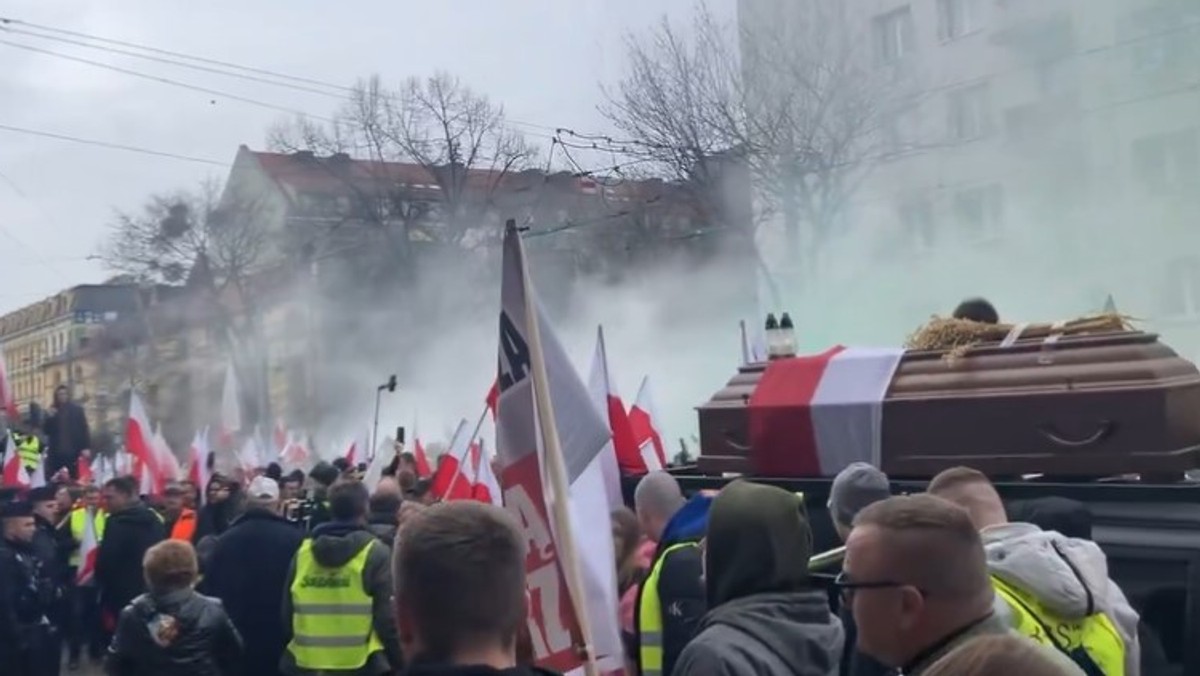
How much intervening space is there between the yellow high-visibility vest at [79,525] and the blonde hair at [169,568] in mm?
6417

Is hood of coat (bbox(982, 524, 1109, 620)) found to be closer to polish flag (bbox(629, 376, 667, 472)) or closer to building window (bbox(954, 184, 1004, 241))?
polish flag (bbox(629, 376, 667, 472))

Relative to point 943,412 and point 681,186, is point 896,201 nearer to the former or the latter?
point 681,186

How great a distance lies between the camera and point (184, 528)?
10.8 meters

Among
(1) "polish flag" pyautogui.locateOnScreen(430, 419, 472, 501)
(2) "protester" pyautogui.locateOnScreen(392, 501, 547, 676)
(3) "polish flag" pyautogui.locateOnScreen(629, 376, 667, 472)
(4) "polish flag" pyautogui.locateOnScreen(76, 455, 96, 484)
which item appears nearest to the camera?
(2) "protester" pyautogui.locateOnScreen(392, 501, 547, 676)

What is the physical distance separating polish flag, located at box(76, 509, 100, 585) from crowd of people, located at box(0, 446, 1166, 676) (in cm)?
244

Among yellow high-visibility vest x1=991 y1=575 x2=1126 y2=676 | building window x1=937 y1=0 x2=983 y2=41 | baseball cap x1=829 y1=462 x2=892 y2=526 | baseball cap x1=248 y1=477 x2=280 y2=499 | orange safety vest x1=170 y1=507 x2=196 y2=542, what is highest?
building window x1=937 y1=0 x2=983 y2=41

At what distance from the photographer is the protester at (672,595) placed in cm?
462

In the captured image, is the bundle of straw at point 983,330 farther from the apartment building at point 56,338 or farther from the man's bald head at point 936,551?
the apartment building at point 56,338

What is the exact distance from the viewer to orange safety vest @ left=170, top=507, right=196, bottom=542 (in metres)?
10.8

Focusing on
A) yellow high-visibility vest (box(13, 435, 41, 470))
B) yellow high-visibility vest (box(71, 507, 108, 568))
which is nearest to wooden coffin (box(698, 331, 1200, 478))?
yellow high-visibility vest (box(71, 507, 108, 568))

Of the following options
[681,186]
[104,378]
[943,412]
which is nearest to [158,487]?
[943,412]

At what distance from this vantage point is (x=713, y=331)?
28297mm

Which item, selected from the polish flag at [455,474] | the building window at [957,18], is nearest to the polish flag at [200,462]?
the polish flag at [455,474]

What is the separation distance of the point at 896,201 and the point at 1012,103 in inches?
102
